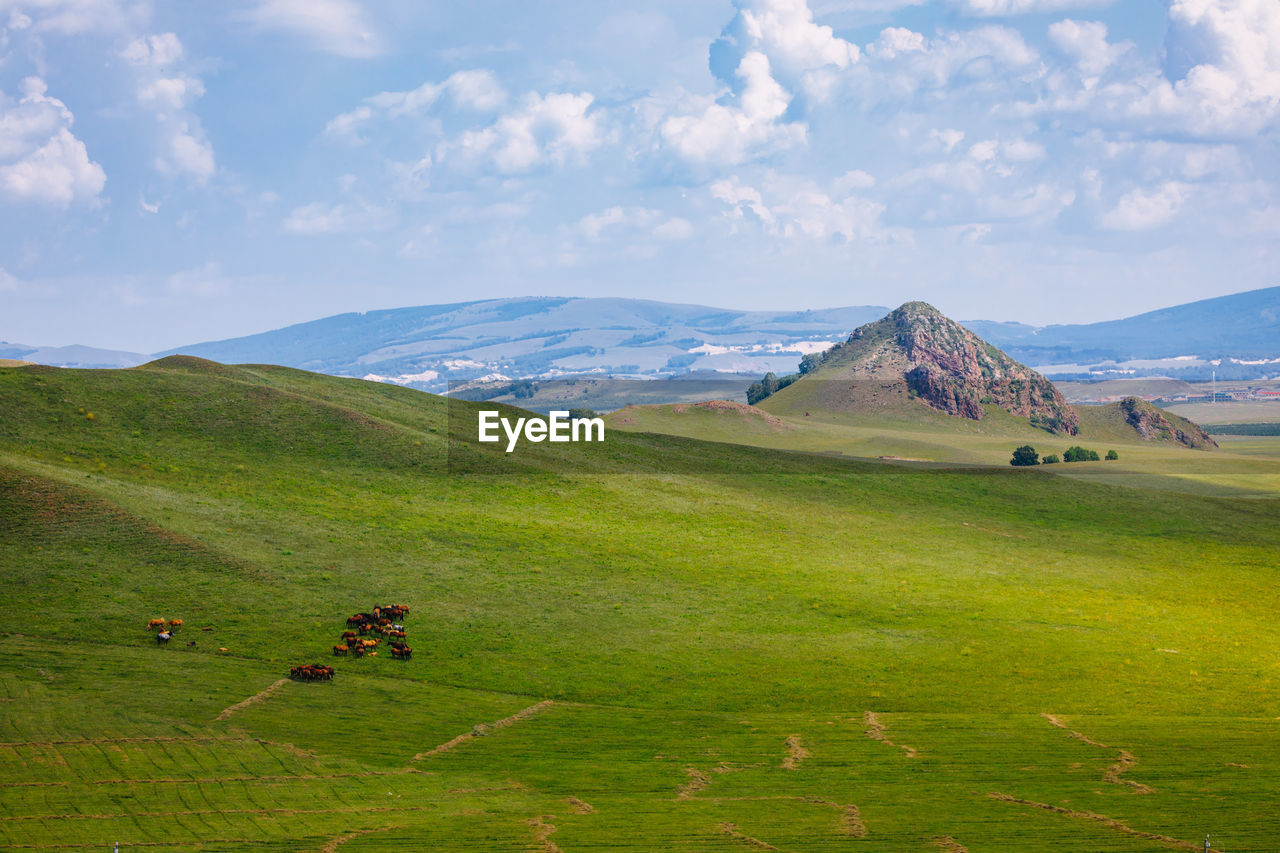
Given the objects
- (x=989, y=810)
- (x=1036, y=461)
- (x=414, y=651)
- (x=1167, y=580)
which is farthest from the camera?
(x=1036, y=461)

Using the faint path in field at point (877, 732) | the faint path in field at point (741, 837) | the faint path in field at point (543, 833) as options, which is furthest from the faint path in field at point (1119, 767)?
the faint path in field at point (543, 833)

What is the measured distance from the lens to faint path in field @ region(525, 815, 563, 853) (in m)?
35.3

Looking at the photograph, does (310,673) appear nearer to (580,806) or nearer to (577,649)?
(577,649)

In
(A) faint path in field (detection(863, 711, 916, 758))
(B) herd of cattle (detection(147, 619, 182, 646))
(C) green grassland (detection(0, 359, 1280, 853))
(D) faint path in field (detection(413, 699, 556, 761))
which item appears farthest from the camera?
(B) herd of cattle (detection(147, 619, 182, 646))

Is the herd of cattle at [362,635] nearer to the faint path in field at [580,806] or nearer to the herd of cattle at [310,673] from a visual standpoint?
the herd of cattle at [310,673]

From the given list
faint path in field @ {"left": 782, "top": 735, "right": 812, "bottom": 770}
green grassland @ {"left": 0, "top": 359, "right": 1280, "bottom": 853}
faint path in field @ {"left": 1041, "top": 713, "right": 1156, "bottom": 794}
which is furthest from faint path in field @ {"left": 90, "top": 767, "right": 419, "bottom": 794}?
faint path in field @ {"left": 1041, "top": 713, "right": 1156, "bottom": 794}

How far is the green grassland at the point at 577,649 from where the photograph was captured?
126 ft

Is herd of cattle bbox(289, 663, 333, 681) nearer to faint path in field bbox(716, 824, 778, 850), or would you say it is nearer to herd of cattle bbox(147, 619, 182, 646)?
herd of cattle bbox(147, 619, 182, 646)

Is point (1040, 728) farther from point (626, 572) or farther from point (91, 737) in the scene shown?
point (91, 737)

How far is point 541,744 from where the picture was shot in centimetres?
4653

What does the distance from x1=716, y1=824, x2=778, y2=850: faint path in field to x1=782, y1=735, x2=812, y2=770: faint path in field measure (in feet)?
23.5

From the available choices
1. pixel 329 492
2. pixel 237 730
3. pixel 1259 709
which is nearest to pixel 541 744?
pixel 237 730

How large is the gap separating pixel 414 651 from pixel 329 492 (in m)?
32.4

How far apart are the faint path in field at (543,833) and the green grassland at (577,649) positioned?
8.0 inches
